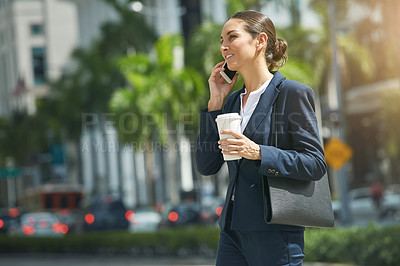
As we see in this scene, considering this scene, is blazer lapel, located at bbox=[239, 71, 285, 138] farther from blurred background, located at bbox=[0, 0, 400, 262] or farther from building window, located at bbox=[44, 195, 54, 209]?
building window, located at bbox=[44, 195, 54, 209]

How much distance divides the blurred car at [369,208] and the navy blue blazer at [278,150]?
23301 millimetres

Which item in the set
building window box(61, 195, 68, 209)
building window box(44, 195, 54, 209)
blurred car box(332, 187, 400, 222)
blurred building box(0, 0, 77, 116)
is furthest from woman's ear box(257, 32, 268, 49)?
blurred building box(0, 0, 77, 116)

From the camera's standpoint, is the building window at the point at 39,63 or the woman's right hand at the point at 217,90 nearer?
the woman's right hand at the point at 217,90

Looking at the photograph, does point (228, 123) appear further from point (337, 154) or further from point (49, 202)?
point (49, 202)

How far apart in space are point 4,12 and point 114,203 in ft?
104

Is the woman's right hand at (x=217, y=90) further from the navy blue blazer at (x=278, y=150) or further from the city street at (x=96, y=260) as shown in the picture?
the city street at (x=96, y=260)

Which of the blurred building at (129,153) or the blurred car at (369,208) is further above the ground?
the blurred building at (129,153)

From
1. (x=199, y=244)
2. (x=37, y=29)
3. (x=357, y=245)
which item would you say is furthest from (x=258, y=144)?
(x=37, y=29)

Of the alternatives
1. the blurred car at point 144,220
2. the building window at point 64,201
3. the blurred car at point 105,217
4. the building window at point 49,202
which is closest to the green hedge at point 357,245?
the blurred car at point 105,217

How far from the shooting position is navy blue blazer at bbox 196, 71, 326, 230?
2953mm

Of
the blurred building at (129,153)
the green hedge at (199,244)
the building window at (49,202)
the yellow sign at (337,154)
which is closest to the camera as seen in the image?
the green hedge at (199,244)

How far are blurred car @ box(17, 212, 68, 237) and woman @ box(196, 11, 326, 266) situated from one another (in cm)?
2366

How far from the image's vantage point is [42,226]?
26859mm

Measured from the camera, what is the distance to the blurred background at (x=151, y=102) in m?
26.7
